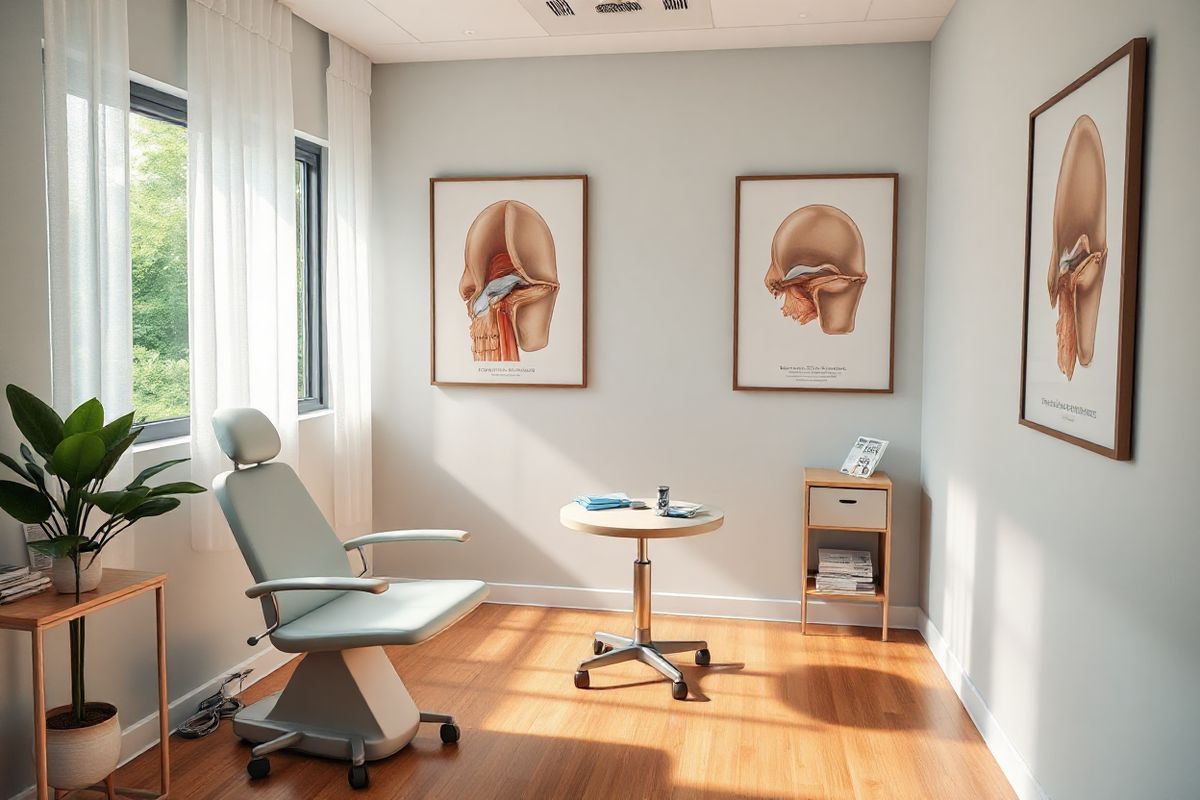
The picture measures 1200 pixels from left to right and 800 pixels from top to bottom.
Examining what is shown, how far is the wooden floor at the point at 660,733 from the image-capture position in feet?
9.07

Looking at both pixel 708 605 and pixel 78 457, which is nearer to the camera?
pixel 78 457

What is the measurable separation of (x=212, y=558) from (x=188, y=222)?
118 cm

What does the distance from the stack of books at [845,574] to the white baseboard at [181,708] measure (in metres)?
2.29

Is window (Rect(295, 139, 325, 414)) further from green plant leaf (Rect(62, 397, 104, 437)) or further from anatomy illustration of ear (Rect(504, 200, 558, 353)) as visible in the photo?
green plant leaf (Rect(62, 397, 104, 437))

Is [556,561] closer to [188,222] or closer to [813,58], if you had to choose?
[188,222]

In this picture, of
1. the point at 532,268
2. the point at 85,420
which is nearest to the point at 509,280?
the point at 532,268

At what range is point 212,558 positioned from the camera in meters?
3.37

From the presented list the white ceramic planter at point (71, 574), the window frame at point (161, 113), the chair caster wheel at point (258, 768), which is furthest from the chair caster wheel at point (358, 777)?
the window frame at point (161, 113)

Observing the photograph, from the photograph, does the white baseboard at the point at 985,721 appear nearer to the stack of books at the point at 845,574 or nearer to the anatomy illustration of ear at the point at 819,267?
the stack of books at the point at 845,574

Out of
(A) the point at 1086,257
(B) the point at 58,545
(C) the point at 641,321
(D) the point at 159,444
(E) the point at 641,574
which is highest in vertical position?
(A) the point at 1086,257

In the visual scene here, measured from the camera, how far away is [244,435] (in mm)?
3047

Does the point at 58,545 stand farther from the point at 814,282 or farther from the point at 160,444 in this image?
the point at 814,282

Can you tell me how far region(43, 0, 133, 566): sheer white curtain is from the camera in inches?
102

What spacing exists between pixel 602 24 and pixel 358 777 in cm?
300
